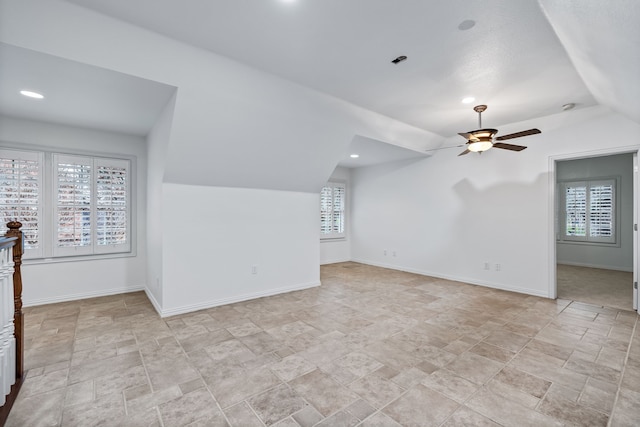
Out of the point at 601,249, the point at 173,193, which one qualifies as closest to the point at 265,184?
the point at 173,193

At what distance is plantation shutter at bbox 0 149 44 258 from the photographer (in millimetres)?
3951

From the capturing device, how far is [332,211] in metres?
7.65

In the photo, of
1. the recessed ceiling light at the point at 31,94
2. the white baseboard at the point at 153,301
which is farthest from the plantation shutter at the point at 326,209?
the recessed ceiling light at the point at 31,94

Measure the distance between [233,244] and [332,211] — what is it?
3696mm

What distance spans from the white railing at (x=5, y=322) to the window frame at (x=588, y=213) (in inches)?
392

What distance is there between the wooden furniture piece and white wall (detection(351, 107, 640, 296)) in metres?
6.02

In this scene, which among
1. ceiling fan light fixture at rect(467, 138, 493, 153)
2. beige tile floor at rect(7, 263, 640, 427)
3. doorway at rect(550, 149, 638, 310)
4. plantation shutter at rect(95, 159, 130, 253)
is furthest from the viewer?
doorway at rect(550, 149, 638, 310)

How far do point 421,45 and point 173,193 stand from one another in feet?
11.0

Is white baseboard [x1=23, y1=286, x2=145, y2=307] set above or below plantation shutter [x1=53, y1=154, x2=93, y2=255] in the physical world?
below

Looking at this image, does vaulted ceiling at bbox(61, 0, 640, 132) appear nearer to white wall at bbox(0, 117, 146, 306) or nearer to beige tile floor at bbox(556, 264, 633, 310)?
beige tile floor at bbox(556, 264, 633, 310)

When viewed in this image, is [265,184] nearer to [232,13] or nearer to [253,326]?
[253,326]

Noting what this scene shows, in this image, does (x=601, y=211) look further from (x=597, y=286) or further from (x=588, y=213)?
(x=597, y=286)

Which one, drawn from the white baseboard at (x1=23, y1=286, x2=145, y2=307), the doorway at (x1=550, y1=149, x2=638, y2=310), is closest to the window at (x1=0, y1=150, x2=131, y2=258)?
the white baseboard at (x1=23, y1=286, x2=145, y2=307)

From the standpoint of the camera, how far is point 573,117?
14.2 ft
